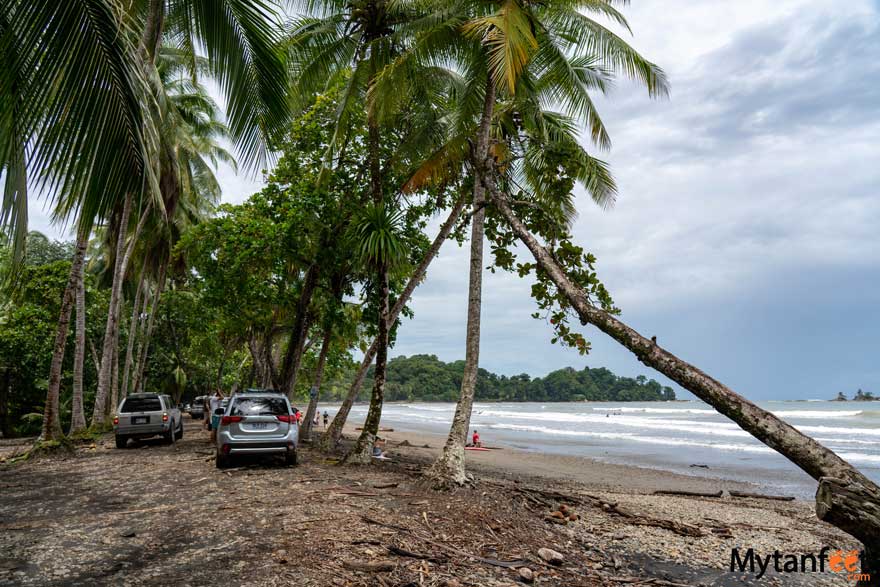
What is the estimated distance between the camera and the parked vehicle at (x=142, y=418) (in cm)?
1515

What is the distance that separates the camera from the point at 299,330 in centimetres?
1577

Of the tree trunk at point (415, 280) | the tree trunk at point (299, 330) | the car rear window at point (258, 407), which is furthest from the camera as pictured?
the tree trunk at point (299, 330)

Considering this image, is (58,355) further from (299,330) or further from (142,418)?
(299,330)

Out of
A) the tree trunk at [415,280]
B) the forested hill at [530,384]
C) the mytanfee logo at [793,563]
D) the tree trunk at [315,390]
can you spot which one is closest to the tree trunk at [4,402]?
the tree trunk at [315,390]

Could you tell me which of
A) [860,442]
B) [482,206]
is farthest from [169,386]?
[860,442]

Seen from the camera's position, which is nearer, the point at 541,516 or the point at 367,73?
the point at 541,516

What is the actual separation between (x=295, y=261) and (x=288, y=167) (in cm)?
266

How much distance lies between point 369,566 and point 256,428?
6.45 metres

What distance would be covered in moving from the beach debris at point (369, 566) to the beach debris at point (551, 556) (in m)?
1.96

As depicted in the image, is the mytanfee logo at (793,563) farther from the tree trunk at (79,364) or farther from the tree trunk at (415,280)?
the tree trunk at (79,364)

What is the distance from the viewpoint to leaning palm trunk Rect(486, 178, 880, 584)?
144 inches

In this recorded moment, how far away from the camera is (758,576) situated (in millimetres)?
6738

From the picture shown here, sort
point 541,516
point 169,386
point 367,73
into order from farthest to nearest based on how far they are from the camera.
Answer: point 169,386 → point 367,73 → point 541,516

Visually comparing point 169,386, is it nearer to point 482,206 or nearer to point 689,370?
point 482,206
